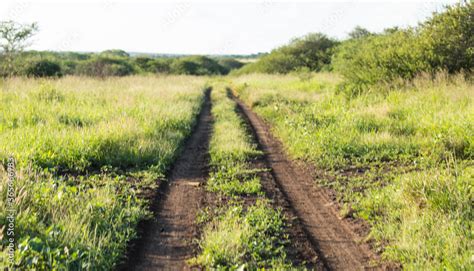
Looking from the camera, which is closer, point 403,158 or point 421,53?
point 403,158

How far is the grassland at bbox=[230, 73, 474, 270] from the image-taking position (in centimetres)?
420

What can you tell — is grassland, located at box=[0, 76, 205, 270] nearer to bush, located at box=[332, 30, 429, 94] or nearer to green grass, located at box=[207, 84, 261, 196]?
green grass, located at box=[207, 84, 261, 196]

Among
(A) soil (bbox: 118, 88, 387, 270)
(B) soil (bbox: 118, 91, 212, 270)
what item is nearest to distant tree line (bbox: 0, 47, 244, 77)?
(B) soil (bbox: 118, 91, 212, 270)

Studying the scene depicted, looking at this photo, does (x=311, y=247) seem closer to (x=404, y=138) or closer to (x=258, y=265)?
(x=258, y=265)

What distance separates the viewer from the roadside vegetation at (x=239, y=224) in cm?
391

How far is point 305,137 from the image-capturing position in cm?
928

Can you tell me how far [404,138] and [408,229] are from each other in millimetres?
4698

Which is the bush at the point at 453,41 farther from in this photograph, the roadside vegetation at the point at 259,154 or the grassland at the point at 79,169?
the grassland at the point at 79,169

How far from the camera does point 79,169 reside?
6.61 m

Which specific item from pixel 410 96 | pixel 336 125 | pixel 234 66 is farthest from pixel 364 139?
pixel 234 66

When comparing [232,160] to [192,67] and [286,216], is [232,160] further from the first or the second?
[192,67]

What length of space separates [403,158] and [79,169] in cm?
600

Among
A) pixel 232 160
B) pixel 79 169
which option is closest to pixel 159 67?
pixel 232 160

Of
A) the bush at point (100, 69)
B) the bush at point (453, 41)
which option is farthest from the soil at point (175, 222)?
the bush at point (100, 69)
